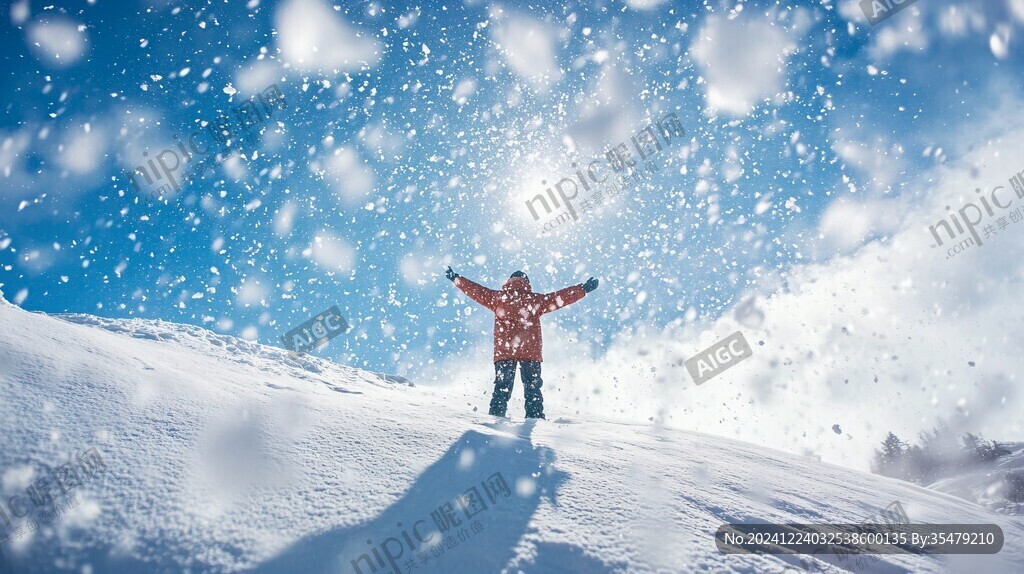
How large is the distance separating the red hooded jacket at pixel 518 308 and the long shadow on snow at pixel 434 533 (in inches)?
111

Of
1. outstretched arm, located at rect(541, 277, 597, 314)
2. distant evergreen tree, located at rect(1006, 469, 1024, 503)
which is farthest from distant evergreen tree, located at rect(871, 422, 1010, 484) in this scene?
outstretched arm, located at rect(541, 277, 597, 314)

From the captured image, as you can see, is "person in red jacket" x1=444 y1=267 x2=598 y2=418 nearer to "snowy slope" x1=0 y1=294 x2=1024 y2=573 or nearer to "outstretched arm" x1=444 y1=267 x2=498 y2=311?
"outstretched arm" x1=444 y1=267 x2=498 y2=311

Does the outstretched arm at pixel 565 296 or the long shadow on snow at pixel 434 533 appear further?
the outstretched arm at pixel 565 296

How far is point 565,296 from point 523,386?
124cm

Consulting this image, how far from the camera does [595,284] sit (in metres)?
5.58

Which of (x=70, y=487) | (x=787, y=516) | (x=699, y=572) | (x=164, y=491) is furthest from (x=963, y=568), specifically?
(x=70, y=487)

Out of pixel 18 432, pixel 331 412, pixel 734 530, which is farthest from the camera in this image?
pixel 331 412

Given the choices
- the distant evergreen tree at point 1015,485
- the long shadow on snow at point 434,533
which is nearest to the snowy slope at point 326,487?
the long shadow on snow at point 434,533

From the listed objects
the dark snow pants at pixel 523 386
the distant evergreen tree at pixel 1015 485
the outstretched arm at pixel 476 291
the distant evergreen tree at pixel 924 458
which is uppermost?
the outstretched arm at pixel 476 291

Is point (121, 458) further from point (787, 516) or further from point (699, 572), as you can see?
point (787, 516)

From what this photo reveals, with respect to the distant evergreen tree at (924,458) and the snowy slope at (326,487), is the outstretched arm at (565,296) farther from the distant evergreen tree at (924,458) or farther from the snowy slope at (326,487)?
the distant evergreen tree at (924,458)

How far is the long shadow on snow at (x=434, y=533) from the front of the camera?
166 cm

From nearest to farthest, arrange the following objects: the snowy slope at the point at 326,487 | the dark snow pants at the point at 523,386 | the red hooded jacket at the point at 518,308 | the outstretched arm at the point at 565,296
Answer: the snowy slope at the point at 326,487, the dark snow pants at the point at 523,386, the red hooded jacket at the point at 518,308, the outstretched arm at the point at 565,296

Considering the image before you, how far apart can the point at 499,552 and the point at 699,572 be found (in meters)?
0.77
